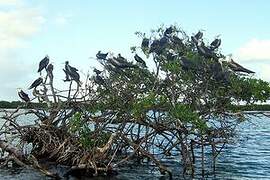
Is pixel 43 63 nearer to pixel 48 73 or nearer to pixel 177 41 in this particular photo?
pixel 48 73

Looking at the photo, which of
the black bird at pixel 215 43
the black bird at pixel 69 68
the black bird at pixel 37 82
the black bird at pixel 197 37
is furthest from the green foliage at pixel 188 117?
the black bird at pixel 37 82

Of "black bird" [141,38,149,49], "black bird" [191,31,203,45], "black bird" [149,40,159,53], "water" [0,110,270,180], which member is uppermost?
"black bird" [191,31,203,45]

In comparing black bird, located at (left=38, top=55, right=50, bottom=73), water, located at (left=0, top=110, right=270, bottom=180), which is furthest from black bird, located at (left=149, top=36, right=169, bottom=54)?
black bird, located at (left=38, top=55, right=50, bottom=73)

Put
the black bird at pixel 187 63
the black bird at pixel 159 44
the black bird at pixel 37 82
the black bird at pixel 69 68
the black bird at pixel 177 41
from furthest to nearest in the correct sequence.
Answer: the black bird at pixel 37 82, the black bird at pixel 69 68, the black bird at pixel 177 41, the black bird at pixel 159 44, the black bird at pixel 187 63

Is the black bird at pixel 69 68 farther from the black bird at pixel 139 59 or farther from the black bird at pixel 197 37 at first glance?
the black bird at pixel 197 37

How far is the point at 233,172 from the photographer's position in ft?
68.1

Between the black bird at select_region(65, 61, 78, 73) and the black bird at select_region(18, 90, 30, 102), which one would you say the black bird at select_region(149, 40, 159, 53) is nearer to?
the black bird at select_region(65, 61, 78, 73)

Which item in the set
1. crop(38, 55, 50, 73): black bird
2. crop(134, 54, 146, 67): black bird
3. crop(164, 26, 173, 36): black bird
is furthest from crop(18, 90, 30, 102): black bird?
crop(164, 26, 173, 36): black bird

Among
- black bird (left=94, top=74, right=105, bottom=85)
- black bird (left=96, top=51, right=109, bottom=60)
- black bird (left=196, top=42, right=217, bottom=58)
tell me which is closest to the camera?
black bird (left=196, top=42, right=217, bottom=58)

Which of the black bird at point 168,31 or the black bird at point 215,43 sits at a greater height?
the black bird at point 168,31

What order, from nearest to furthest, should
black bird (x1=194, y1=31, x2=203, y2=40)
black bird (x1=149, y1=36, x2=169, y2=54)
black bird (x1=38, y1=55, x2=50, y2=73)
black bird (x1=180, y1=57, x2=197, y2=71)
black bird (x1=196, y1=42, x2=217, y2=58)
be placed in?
black bird (x1=180, y1=57, x2=197, y2=71), black bird (x1=196, y1=42, x2=217, y2=58), black bird (x1=149, y1=36, x2=169, y2=54), black bird (x1=194, y1=31, x2=203, y2=40), black bird (x1=38, y1=55, x2=50, y2=73)

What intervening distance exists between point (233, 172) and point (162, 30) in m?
6.54

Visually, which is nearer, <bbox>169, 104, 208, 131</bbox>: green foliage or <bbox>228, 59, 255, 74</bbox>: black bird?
<bbox>169, 104, 208, 131</bbox>: green foliage

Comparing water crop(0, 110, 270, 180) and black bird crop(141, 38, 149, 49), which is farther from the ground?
black bird crop(141, 38, 149, 49)
